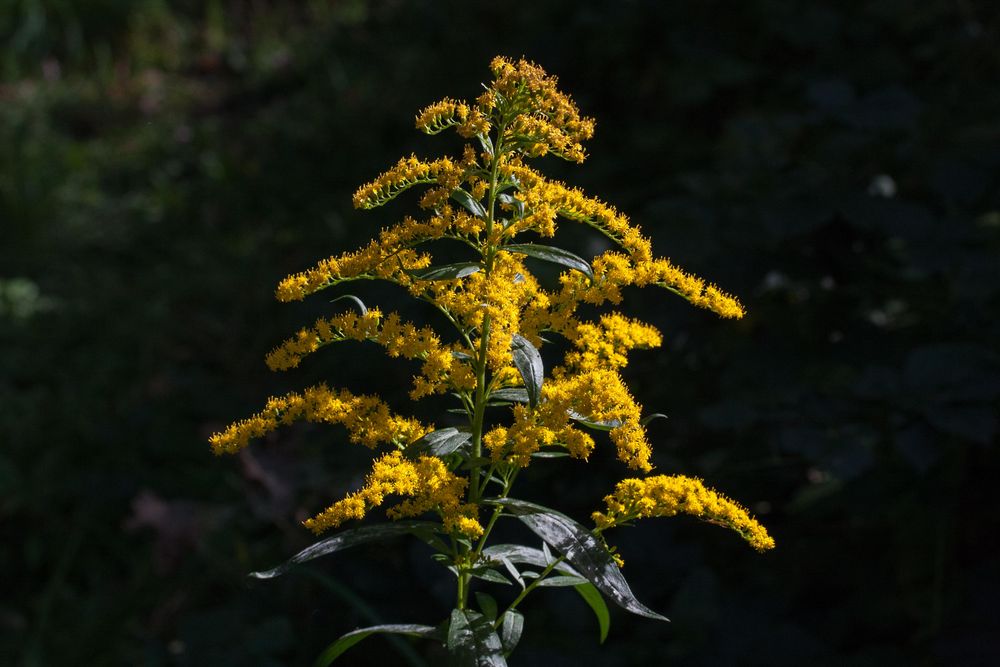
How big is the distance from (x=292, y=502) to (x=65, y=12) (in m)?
6.19

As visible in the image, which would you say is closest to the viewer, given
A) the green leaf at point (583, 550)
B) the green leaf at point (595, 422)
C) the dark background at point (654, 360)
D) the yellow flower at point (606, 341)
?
the green leaf at point (583, 550)

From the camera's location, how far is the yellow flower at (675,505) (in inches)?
57.4

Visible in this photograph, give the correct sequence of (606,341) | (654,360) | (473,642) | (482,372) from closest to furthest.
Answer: (473,642) → (482,372) → (606,341) → (654,360)

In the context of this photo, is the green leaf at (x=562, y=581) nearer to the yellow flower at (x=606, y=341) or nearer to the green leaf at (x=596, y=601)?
the green leaf at (x=596, y=601)

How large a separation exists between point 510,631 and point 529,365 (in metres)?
0.39

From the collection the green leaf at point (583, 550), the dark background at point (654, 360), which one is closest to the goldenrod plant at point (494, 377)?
the green leaf at point (583, 550)

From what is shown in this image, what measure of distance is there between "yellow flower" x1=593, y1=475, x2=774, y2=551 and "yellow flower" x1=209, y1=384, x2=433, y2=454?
0.31 m

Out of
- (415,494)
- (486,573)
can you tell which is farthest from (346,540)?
(486,573)

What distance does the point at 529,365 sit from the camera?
1451 millimetres

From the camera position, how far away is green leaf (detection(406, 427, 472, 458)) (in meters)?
1.48

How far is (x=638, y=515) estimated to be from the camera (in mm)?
1521

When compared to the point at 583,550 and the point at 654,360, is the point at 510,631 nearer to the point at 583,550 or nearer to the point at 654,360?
the point at 583,550

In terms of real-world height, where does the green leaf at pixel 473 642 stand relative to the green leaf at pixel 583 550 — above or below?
below

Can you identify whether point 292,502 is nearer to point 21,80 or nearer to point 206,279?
point 206,279
